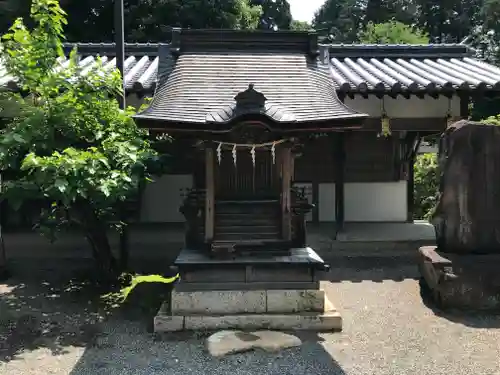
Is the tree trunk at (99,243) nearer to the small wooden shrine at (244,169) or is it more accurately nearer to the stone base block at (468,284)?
the small wooden shrine at (244,169)

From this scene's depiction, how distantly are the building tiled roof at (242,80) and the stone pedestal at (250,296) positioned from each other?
1902 millimetres

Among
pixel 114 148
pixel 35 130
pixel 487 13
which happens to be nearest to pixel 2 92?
pixel 35 130

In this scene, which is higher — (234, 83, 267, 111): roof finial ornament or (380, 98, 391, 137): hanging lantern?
(380, 98, 391, 137): hanging lantern

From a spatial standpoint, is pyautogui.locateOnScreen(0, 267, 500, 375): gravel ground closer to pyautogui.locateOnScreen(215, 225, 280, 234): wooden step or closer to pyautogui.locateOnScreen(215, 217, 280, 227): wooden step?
pyautogui.locateOnScreen(215, 225, 280, 234): wooden step

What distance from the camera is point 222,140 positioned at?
613 centimetres

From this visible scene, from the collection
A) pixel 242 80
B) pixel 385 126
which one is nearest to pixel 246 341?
pixel 242 80

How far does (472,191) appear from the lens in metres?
7.08

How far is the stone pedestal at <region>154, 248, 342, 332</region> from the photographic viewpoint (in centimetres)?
596

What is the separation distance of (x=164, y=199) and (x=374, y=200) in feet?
16.9

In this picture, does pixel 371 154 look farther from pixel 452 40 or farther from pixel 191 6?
pixel 452 40

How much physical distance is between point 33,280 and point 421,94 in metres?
7.82

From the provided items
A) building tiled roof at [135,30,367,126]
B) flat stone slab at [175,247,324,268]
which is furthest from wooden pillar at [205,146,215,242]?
building tiled roof at [135,30,367,126]

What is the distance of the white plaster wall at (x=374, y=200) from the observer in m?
11.4

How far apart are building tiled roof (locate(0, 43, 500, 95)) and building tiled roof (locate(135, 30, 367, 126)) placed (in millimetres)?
1387
